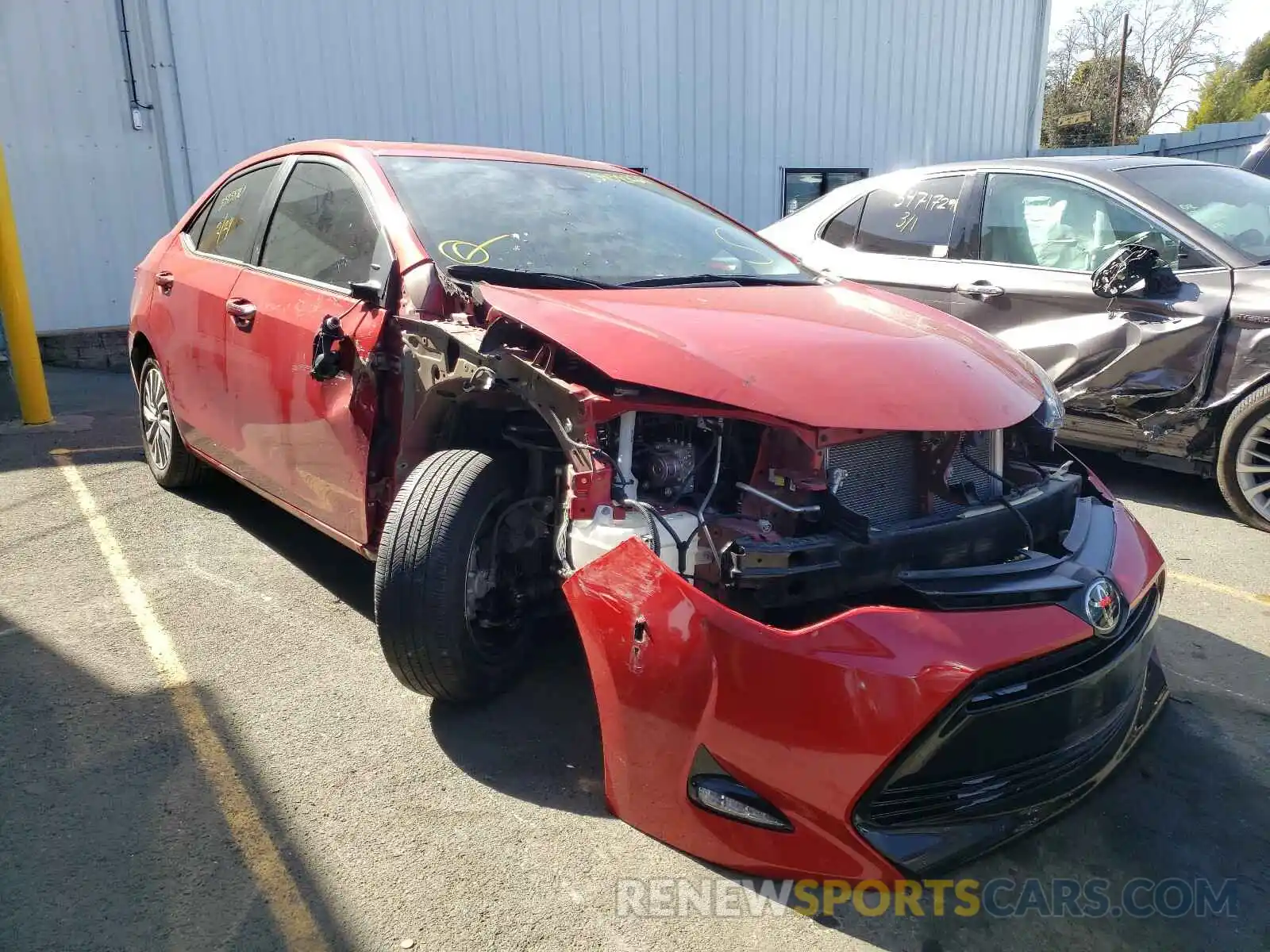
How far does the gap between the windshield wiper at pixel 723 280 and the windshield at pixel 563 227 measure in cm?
1

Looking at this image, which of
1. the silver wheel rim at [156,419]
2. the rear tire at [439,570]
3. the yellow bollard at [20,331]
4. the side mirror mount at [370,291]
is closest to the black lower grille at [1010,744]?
the rear tire at [439,570]

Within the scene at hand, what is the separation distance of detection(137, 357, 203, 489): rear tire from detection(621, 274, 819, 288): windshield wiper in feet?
9.15

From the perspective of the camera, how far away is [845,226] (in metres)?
5.98

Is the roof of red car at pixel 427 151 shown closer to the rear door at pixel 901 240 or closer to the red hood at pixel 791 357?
the red hood at pixel 791 357

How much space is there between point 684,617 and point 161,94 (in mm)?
8982

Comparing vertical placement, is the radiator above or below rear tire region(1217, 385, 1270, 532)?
above

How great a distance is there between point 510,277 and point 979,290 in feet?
10.6

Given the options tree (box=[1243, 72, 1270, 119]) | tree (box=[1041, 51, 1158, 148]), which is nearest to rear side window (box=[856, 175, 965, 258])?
tree (box=[1243, 72, 1270, 119])

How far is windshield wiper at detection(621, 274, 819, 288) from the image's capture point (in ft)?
9.95

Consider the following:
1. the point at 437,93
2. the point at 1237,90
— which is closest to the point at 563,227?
the point at 437,93

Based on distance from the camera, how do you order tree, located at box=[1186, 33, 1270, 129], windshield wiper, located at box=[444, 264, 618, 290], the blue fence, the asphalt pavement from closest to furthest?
1. the asphalt pavement
2. windshield wiper, located at box=[444, 264, 618, 290]
3. the blue fence
4. tree, located at box=[1186, 33, 1270, 129]

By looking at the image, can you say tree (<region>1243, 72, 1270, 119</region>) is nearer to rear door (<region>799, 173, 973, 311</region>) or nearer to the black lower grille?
rear door (<region>799, 173, 973, 311</region>)

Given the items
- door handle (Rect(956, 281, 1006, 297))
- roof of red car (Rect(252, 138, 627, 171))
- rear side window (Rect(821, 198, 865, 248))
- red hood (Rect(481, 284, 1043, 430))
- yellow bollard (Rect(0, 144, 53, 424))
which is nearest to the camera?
red hood (Rect(481, 284, 1043, 430))

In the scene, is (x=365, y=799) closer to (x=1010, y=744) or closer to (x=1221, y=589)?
(x=1010, y=744)
